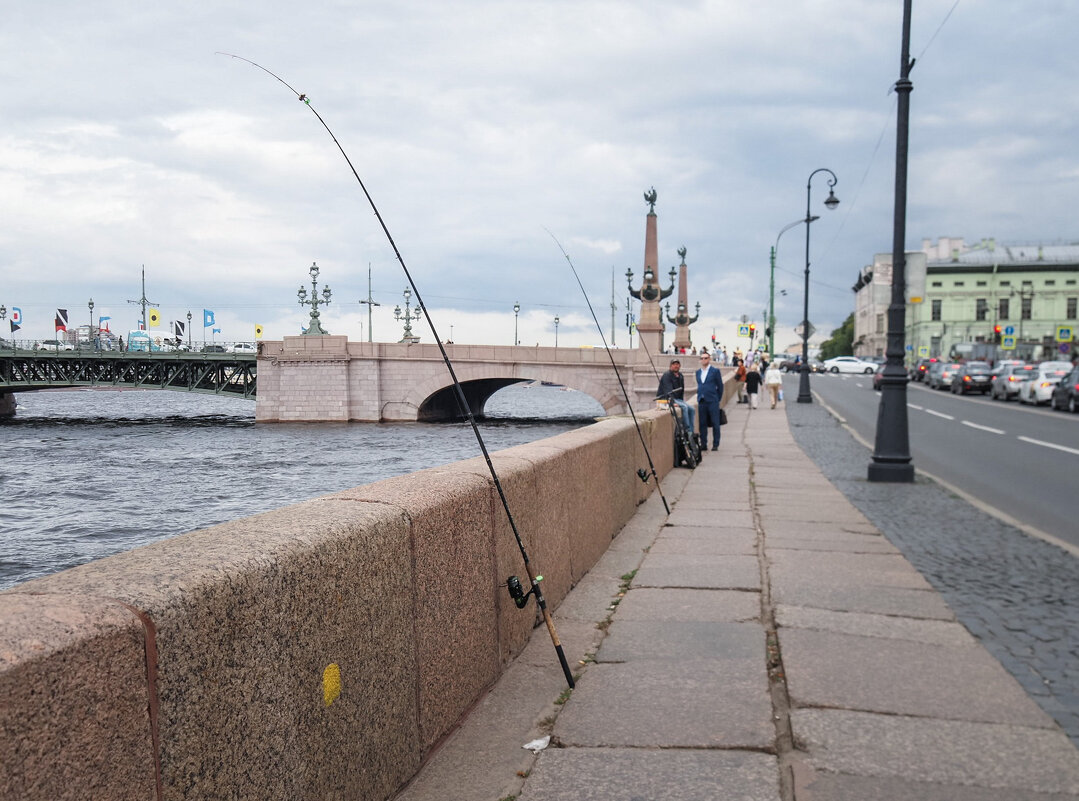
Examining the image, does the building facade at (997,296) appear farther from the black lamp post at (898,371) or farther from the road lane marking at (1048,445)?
the black lamp post at (898,371)

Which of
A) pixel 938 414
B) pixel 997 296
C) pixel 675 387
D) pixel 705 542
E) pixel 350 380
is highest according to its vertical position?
pixel 997 296

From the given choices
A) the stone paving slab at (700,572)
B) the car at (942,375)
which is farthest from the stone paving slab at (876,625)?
the car at (942,375)

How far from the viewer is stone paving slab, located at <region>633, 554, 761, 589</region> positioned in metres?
5.57

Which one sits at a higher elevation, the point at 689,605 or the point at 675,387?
the point at 675,387

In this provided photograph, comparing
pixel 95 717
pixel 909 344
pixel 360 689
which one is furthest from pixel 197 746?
pixel 909 344

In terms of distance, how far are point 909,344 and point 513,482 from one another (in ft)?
371

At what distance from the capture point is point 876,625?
4.66 meters

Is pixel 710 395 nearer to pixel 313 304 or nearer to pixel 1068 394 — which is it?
pixel 1068 394

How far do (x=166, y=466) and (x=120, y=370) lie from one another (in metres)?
38.8

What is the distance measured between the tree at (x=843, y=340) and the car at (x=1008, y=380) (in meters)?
105

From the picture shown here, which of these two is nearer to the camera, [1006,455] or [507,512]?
[507,512]

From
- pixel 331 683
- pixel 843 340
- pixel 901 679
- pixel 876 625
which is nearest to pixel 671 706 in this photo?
pixel 901 679

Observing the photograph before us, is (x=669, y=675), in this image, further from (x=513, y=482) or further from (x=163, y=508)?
(x=163, y=508)

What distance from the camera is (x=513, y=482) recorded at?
4090 millimetres
